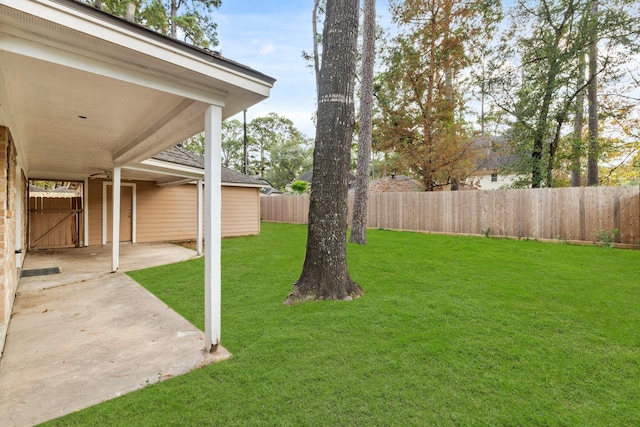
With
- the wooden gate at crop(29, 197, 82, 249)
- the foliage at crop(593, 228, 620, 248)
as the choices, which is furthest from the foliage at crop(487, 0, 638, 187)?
the wooden gate at crop(29, 197, 82, 249)

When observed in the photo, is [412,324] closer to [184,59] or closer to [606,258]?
[184,59]

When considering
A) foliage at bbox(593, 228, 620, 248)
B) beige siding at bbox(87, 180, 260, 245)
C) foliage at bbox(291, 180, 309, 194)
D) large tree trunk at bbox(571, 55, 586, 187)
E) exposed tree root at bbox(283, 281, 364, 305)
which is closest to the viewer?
exposed tree root at bbox(283, 281, 364, 305)

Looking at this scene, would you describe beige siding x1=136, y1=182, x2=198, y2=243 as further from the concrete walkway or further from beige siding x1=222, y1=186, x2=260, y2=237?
the concrete walkway

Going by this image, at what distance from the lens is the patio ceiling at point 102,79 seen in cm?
175

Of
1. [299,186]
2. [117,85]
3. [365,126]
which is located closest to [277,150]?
[299,186]

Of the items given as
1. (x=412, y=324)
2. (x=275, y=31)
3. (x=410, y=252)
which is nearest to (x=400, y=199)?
(x=410, y=252)

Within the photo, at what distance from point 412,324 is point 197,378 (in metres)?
1.96

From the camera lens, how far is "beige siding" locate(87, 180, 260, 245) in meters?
9.38

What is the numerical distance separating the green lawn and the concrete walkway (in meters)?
0.21

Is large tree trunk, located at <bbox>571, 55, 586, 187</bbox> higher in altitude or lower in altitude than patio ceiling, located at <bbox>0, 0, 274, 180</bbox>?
higher

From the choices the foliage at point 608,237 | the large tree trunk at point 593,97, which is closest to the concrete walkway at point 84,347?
the foliage at point 608,237

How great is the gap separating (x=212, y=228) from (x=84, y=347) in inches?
65.1

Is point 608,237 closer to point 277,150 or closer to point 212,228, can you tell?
point 212,228

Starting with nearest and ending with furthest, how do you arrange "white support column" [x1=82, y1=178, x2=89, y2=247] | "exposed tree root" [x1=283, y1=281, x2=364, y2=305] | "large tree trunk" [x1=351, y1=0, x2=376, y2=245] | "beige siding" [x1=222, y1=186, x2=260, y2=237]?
"exposed tree root" [x1=283, y1=281, x2=364, y2=305], "large tree trunk" [x1=351, y1=0, x2=376, y2=245], "white support column" [x1=82, y1=178, x2=89, y2=247], "beige siding" [x1=222, y1=186, x2=260, y2=237]
